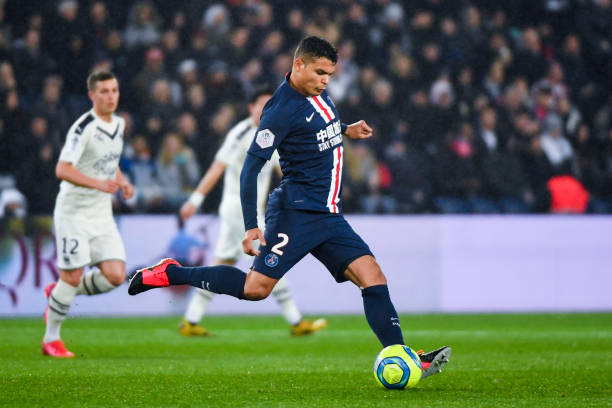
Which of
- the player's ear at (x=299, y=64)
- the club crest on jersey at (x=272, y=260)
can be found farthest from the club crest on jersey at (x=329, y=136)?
the club crest on jersey at (x=272, y=260)

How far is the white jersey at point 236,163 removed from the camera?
340 inches

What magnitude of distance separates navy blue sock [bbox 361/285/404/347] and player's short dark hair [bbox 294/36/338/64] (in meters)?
1.28

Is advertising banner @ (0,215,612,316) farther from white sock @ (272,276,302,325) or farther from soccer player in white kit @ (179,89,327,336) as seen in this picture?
white sock @ (272,276,302,325)

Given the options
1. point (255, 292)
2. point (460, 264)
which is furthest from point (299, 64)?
point (460, 264)

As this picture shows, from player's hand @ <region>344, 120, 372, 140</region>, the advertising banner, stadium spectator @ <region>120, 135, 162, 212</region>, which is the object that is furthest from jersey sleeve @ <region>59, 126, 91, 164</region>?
stadium spectator @ <region>120, 135, 162, 212</region>

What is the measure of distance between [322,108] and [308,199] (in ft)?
1.68

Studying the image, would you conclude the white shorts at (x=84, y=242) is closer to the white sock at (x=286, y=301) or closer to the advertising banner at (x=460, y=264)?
the white sock at (x=286, y=301)

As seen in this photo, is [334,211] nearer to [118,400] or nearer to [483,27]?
[118,400]

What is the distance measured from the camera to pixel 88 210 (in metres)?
7.34

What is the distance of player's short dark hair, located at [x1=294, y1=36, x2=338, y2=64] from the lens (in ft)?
17.0

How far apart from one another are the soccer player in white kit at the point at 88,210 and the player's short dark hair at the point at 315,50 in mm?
2347

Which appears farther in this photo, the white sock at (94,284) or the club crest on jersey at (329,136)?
the white sock at (94,284)

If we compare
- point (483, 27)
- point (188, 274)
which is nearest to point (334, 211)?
point (188, 274)

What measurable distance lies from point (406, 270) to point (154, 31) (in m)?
5.07
